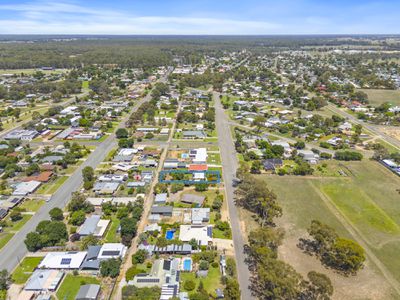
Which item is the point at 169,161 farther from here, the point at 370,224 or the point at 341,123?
the point at 341,123

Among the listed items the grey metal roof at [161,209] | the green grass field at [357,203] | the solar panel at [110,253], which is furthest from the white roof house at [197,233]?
the green grass field at [357,203]

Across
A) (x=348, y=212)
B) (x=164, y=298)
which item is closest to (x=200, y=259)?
(x=164, y=298)

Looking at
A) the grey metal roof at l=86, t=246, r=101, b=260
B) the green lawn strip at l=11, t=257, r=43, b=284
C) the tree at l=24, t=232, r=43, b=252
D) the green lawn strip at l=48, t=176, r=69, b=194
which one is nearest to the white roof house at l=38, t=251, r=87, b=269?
the grey metal roof at l=86, t=246, r=101, b=260

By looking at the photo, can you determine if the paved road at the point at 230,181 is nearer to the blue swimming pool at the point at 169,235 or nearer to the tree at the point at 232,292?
the tree at the point at 232,292

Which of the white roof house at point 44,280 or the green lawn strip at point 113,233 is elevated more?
the white roof house at point 44,280

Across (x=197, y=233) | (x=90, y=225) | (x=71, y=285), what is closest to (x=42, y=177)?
(x=90, y=225)

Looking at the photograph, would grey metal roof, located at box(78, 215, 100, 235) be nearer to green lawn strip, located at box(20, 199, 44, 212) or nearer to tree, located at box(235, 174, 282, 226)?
green lawn strip, located at box(20, 199, 44, 212)
